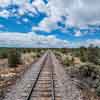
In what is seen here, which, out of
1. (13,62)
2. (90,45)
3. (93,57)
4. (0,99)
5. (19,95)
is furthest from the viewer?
(90,45)

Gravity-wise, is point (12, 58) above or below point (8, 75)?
above

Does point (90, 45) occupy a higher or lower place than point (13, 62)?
higher

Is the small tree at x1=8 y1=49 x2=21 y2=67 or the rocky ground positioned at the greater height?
the small tree at x1=8 y1=49 x2=21 y2=67

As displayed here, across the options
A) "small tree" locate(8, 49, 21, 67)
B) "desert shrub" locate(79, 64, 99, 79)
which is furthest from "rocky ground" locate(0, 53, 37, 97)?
"desert shrub" locate(79, 64, 99, 79)

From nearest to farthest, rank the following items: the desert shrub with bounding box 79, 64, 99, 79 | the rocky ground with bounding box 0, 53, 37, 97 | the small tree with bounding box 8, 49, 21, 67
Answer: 1. the rocky ground with bounding box 0, 53, 37, 97
2. the desert shrub with bounding box 79, 64, 99, 79
3. the small tree with bounding box 8, 49, 21, 67

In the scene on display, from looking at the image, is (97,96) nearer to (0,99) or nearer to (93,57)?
(0,99)

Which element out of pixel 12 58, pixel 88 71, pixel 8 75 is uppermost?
pixel 12 58

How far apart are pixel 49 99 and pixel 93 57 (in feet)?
82.9

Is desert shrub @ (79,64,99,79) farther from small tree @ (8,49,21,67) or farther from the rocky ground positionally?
small tree @ (8,49,21,67)

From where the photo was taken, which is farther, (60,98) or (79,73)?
(79,73)

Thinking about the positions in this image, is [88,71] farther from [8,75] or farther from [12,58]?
[12,58]

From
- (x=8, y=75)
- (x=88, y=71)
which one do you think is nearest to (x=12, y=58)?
(x=8, y=75)

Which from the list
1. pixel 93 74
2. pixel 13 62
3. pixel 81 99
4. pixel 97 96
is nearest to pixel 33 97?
pixel 81 99

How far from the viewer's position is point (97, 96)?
Answer: 460 inches
